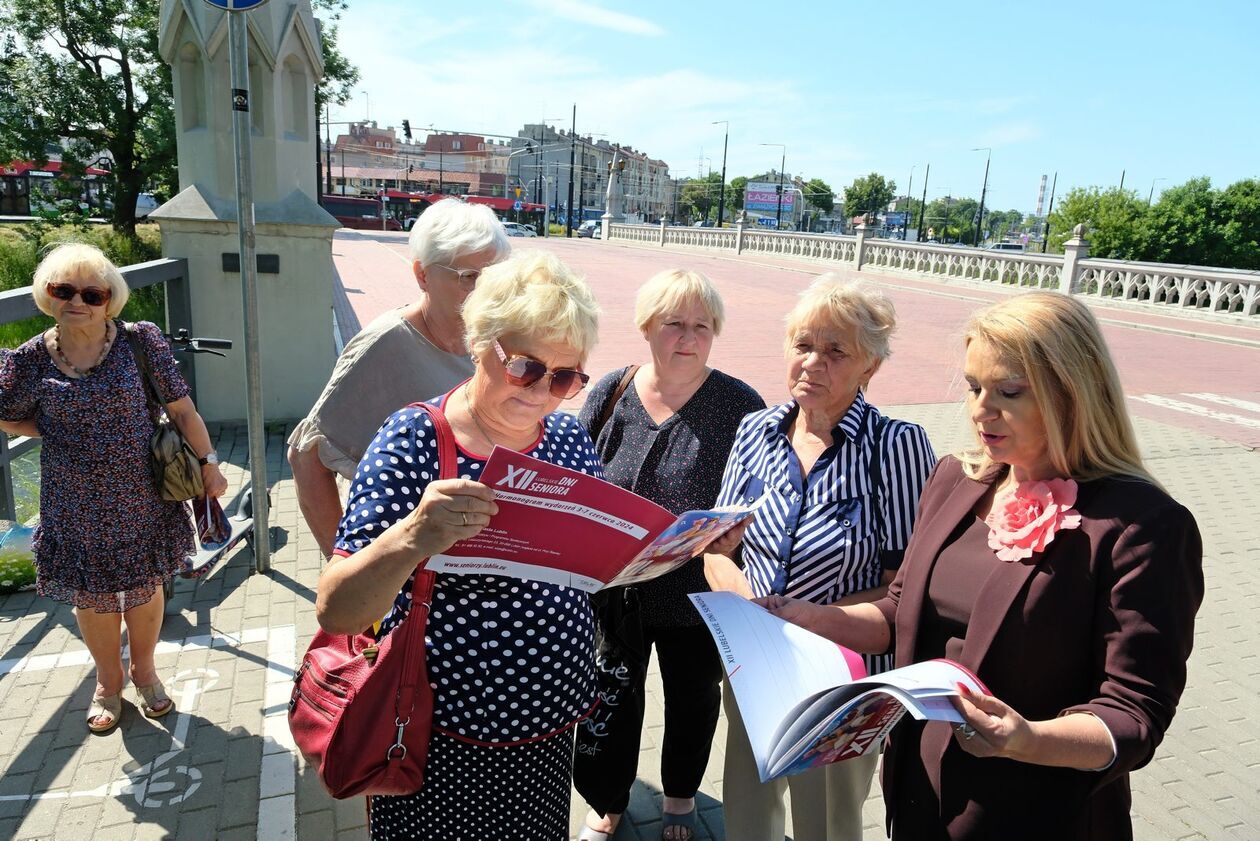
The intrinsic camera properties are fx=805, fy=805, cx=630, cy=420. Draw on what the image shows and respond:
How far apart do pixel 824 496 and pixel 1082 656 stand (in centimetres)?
85

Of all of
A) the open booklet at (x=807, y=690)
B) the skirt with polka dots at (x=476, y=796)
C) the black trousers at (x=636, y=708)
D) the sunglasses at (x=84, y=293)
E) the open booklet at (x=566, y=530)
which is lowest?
the black trousers at (x=636, y=708)

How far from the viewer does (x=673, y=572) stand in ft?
9.22

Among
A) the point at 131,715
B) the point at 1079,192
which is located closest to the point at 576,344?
the point at 131,715

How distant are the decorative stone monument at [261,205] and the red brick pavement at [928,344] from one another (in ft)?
14.3

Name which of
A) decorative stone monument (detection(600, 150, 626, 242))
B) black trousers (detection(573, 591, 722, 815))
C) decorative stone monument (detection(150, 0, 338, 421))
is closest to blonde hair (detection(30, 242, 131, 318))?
black trousers (detection(573, 591, 722, 815))

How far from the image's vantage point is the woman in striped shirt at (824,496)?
2.30 m

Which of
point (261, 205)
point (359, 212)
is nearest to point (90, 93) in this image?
point (261, 205)

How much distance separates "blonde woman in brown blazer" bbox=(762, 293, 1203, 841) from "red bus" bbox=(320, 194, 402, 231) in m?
65.5

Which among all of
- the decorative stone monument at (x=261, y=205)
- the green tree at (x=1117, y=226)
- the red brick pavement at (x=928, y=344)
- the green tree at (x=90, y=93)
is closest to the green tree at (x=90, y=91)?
the green tree at (x=90, y=93)

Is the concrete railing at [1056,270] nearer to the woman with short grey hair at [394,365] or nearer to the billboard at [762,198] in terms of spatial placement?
the woman with short grey hair at [394,365]

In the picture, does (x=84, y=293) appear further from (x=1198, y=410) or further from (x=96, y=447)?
(x=1198, y=410)

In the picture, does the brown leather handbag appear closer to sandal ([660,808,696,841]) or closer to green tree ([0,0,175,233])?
sandal ([660,808,696,841])

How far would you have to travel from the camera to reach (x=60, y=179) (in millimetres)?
19906

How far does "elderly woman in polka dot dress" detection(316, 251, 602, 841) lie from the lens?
1715 mm
